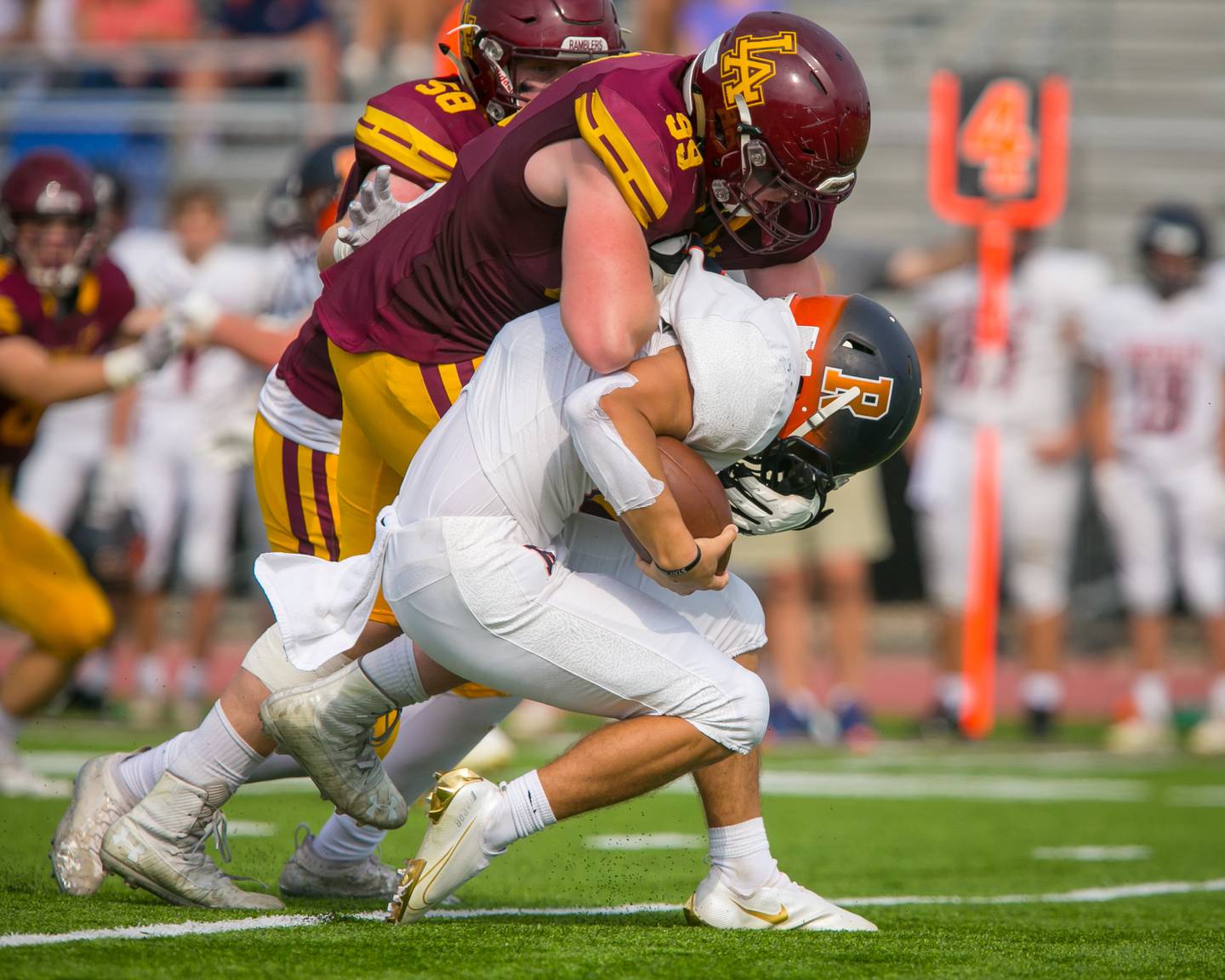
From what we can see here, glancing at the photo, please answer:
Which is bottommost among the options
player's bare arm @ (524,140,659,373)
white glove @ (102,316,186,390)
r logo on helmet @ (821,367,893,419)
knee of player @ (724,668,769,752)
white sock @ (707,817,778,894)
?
white sock @ (707,817,778,894)

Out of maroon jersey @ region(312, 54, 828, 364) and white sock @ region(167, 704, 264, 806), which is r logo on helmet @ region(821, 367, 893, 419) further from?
white sock @ region(167, 704, 264, 806)

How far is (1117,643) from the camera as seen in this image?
32.2 feet

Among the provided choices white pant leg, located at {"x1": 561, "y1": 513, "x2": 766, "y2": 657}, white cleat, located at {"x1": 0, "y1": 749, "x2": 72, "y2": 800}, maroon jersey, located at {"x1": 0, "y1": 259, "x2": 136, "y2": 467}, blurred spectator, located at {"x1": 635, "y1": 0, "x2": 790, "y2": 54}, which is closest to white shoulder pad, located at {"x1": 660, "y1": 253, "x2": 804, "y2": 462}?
white pant leg, located at {"x1": 561, "y1": 513, "x2": 766, "y2": 657}

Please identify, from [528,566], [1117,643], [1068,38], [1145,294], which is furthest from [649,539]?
[1068,38]

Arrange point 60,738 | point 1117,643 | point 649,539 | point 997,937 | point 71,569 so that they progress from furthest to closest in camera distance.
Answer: point 1117,643 → point 60,738 → point 71,569 → point 997,937 → point 649,539

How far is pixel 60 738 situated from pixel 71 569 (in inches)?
72.3

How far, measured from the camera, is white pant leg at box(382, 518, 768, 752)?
116 inches

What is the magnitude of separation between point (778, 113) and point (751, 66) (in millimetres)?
104

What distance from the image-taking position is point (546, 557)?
302cm

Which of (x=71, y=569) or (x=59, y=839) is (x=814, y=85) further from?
(x=71, y=569)

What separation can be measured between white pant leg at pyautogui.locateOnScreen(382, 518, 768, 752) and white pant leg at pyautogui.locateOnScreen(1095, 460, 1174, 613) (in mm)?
5290

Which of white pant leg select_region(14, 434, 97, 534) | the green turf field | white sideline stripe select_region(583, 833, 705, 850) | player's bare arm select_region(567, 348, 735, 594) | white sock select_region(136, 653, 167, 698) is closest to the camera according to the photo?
the green turf field

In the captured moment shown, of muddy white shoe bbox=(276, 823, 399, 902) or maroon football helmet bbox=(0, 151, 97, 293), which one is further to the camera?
maroon football helmet bbox=(0, 151, 97, 293)

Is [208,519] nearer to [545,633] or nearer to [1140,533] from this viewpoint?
[1140,533]
